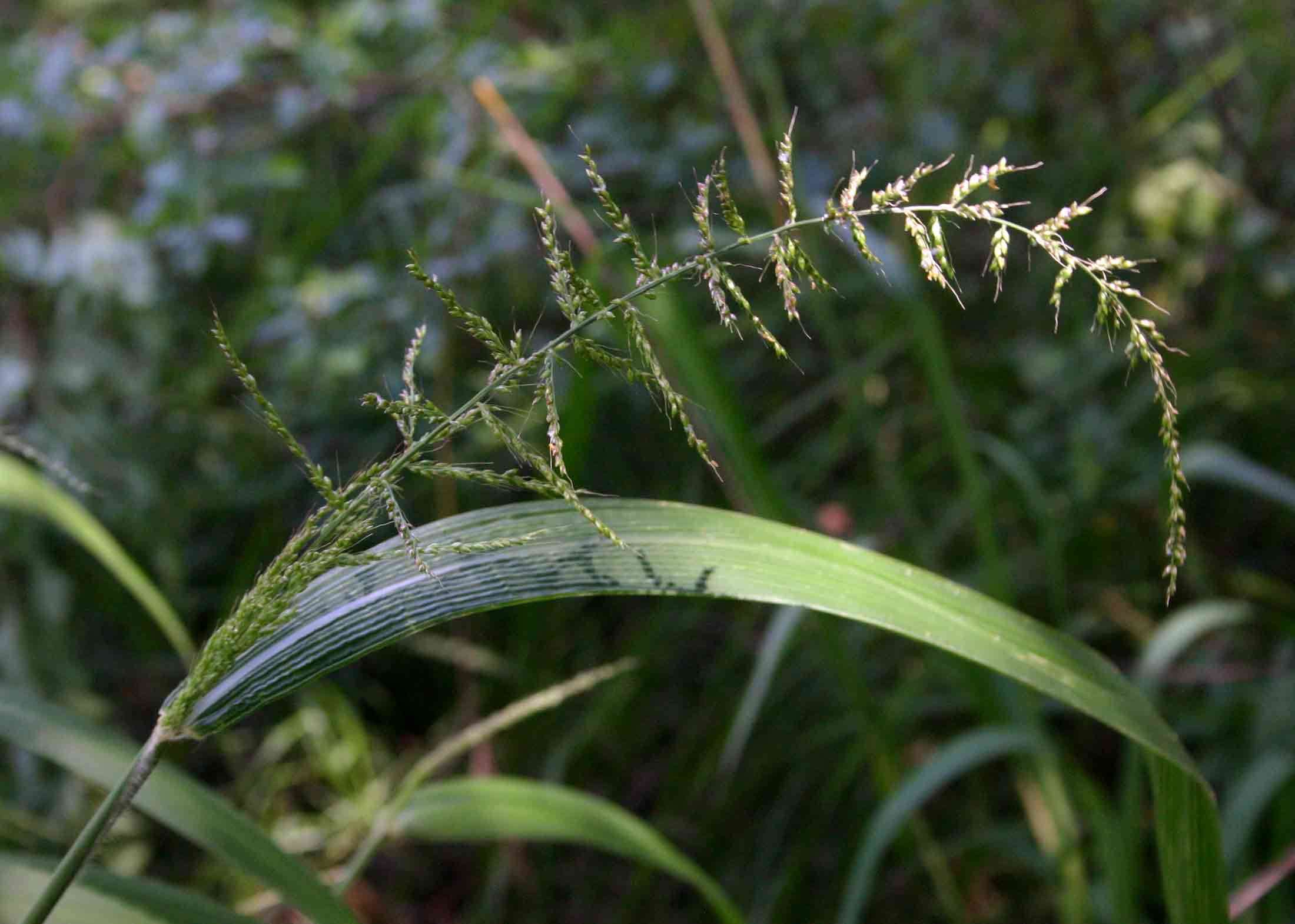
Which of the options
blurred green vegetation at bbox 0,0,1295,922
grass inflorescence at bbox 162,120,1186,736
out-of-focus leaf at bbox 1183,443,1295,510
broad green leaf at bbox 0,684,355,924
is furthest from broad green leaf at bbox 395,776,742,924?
out-of-focus leaf at bbox 1183,443,1295,510

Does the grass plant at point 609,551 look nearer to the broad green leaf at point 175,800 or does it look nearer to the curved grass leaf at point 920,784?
the broad green leaf at point 175,800

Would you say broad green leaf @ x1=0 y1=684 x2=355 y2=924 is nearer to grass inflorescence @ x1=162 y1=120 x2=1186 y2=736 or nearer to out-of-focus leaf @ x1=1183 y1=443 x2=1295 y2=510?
grass inflorescence @ x1=162 y1=120 x2=1186 y2=736

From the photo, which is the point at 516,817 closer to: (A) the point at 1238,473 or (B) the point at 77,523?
(B) the point at 77,523

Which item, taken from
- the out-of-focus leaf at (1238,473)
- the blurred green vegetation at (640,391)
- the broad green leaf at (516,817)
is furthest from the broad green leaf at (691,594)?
the blurred green vegetation at (640,391)

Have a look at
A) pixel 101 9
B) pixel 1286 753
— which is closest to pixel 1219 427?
pixel 1286 753

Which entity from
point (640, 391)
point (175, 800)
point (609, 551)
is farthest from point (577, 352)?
point (640, 391)

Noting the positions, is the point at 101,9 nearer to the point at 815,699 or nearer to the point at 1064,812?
the point at 815,699
